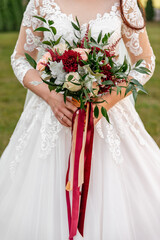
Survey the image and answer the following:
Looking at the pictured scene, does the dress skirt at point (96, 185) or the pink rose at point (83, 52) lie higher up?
the pink rose at point (83, 52)

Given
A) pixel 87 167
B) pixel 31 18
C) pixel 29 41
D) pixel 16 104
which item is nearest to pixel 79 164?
pixel 87 167

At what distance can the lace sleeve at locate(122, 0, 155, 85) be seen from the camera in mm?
2646

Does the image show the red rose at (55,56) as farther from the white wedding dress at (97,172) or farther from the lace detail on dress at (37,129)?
the lace detail on dress at (37,129)

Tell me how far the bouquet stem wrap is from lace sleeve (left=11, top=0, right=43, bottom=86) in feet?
2.41

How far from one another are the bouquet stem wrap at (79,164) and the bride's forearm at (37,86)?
0.38 metres

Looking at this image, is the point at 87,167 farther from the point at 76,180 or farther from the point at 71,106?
the point at 71,106

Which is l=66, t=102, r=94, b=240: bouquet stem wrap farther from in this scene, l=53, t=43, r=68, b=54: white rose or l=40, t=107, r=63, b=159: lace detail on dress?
l=53, t=43, r=68, b=54: white rose

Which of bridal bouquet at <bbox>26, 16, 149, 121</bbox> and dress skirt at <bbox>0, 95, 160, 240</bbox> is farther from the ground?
bridal bouquet at <bbox>26, 16, 149, 121</bbox>

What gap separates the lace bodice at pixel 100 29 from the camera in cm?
262

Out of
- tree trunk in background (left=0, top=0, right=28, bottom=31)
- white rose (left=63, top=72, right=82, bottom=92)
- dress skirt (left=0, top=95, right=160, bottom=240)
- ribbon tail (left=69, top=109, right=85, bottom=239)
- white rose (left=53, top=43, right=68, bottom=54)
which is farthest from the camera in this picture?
tree trunk in background (left=0, top=0, right=28, bottom=31)

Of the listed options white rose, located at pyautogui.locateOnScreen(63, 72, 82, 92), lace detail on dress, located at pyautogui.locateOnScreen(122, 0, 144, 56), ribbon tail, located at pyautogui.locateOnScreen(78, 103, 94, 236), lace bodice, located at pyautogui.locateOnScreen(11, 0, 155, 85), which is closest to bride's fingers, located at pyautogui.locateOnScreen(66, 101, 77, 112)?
ribbon tail, located at pyautogui.locateOnScreen(78, 103, 94, 236)

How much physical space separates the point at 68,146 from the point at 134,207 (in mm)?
698

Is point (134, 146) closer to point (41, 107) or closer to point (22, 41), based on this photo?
point (41, 107)

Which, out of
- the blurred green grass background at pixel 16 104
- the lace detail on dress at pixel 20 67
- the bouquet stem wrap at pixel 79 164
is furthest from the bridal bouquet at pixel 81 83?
the blurred green grass background at pixel 16 104
